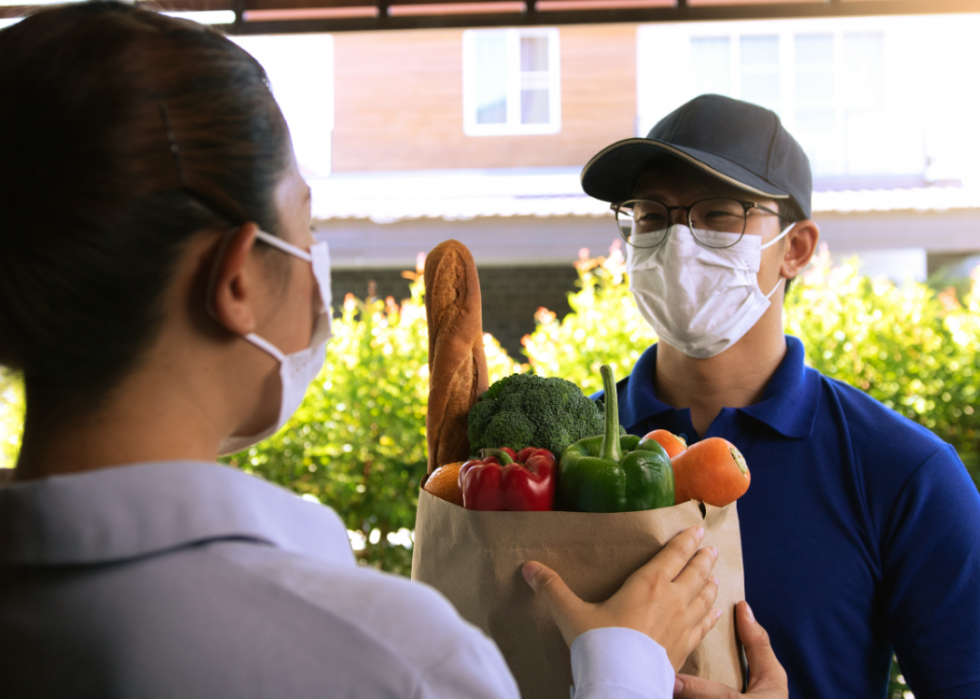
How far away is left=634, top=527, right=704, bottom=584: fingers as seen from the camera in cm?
119

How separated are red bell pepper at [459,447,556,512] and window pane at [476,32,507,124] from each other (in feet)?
34.0

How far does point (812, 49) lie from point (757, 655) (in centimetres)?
1196

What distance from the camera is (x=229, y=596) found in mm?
714

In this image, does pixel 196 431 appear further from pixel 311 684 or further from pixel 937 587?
pixel 937 587

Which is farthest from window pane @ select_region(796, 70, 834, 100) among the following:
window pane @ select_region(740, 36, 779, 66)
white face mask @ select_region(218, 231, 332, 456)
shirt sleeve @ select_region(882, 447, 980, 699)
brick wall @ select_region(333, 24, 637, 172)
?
white face mask @ select_region(218, 231, 332, 456)

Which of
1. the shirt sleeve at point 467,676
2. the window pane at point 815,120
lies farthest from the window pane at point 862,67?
the shirt sleeve at point 467,676

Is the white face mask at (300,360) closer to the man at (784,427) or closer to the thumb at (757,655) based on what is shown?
the thumb at (757,655)

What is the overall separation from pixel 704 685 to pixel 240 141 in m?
1.11

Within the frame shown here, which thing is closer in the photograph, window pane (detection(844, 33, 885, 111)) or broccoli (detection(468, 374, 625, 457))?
broccoli (detection(468, 374, 625, 457))

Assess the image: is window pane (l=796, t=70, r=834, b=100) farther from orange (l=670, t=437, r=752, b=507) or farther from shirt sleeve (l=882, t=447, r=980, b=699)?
orange (l=670, t=437, r=752, b=507)

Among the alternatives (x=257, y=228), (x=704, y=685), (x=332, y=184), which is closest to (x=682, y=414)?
(x=704, y=685)

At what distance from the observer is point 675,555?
121 centimetres

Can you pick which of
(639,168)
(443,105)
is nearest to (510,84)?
(443,105)

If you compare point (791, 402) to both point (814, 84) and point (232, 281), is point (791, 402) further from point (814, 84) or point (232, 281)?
point (814, 84)
